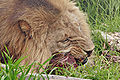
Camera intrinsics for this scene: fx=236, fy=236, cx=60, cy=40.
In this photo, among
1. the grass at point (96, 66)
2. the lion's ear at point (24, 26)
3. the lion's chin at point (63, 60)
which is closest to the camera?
the grass at point (96, 66)

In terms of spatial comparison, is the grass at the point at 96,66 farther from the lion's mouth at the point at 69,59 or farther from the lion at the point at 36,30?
the lion at the point at 36,30

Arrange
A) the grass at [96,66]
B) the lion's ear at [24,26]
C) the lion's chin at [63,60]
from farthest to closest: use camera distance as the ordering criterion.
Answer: the lion's chin at [63,60], the lion's ear at [24,26], the grass at [96,66]

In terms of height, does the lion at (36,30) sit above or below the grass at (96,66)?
above

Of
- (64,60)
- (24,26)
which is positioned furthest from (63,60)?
(24,26)

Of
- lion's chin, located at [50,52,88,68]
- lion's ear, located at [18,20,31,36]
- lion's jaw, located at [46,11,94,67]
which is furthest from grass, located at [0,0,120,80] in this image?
lion's ear, located at [18,20,31,36]

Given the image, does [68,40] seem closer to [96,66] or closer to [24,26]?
[96,66]

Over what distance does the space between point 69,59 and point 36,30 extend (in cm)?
62

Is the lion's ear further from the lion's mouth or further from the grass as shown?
the lion's mouth

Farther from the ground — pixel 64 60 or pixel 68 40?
pixel 68 40

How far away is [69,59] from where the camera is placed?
10.9ft

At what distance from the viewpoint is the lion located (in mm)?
3154

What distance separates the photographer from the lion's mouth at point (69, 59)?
3.29 meters

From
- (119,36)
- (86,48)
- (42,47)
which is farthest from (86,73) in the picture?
(119,36)

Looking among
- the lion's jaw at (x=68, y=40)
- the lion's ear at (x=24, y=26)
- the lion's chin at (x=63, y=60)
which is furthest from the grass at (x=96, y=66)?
the lion's ear at (x=24, y=26)
